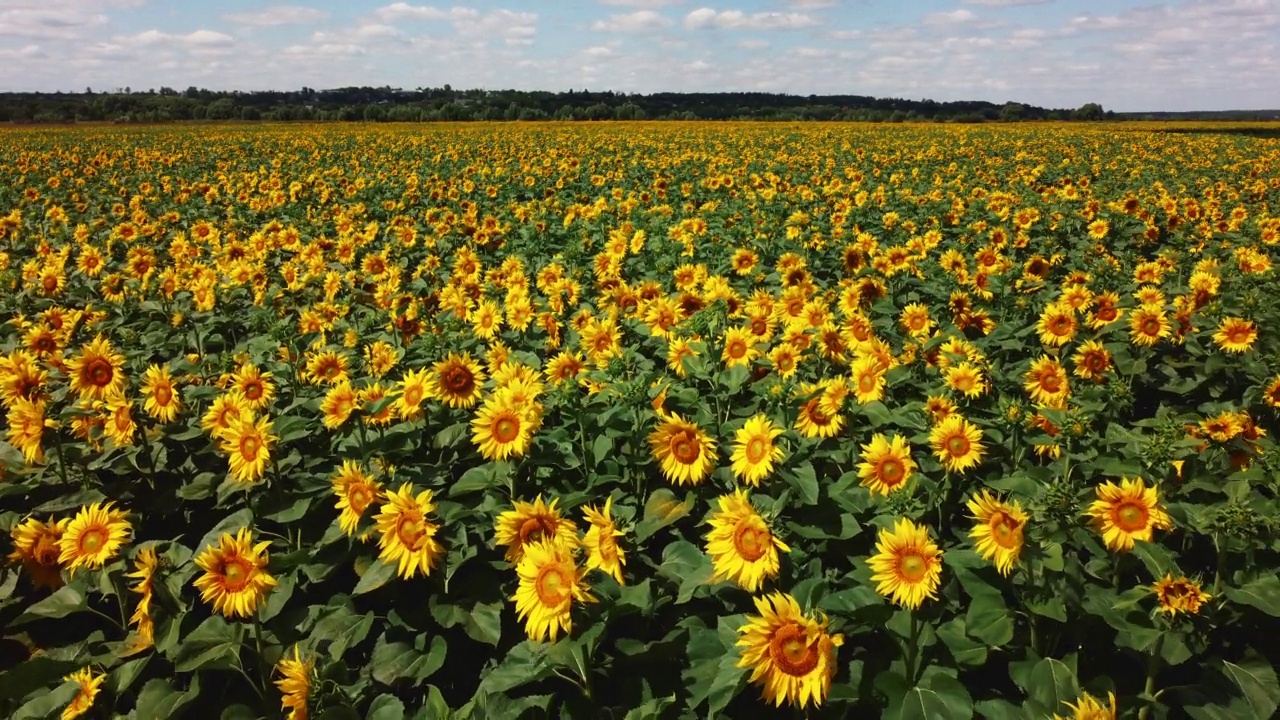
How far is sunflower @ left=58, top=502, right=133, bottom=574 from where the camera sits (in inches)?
125

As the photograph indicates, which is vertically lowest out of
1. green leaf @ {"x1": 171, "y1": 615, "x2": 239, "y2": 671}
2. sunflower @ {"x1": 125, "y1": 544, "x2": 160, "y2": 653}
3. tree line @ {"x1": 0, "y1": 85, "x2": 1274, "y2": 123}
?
green leaf @ {"x1": 171, "y1": 615, "x2": 239, "y2": 671}

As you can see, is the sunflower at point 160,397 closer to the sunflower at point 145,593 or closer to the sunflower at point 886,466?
the sunflower at point 145,593

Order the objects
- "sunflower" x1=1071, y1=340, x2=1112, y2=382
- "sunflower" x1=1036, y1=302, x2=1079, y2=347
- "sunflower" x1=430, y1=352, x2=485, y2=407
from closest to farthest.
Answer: "sunflower" x1=430, y1=352, x2=485, y2=407 → "sunflower" x1=1071, y1=340, x2=1112, y2=382 → "sunflower" x1=1036, y1=302, x2=1079, y2=347

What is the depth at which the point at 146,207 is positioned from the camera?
15.1m

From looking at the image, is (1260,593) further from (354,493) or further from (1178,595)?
(354,493)

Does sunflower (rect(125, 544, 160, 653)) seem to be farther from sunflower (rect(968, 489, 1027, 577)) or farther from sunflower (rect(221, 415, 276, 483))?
sunflower (rect(968, 489, 1027, 577))

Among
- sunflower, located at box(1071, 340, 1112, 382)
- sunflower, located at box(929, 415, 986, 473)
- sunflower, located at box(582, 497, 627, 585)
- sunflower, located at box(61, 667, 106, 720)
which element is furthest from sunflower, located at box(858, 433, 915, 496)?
sunflower, located at box(61, 667, 106, 720)

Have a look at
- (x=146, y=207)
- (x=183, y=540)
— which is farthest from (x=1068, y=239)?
(x=146, y=207)

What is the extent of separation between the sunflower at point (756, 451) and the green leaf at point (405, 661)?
1635mm

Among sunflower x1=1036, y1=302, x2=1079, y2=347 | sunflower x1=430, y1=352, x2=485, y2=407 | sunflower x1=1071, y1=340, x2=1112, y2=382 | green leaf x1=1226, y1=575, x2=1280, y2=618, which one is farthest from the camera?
sunflower x1=1036, y1=302, x2=1079, y2=347

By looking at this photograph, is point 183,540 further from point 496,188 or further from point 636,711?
point 496,188

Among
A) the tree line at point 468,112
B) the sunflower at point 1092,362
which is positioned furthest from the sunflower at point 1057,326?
the tree line at point 468,112

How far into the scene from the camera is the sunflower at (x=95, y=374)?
14.8 feet

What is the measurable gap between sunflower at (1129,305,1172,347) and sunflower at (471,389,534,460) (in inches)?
193
